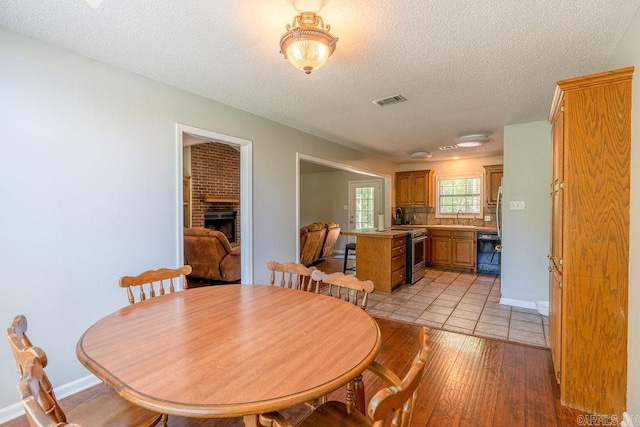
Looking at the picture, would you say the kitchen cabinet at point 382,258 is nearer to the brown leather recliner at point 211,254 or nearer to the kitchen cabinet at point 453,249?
the kitchen cabinet at point 453,249

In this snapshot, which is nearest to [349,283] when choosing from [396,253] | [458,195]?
[396,253]

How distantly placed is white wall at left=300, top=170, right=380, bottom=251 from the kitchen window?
184cm

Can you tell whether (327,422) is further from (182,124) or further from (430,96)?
(430,96)

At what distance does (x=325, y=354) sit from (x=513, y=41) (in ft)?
7.17

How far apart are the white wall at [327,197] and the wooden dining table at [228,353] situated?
6825 mm

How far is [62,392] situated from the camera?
2.01 m

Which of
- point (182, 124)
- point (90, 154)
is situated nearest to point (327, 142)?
point (182, 124)

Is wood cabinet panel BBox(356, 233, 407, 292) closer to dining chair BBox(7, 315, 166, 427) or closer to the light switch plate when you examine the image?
the light switch plate

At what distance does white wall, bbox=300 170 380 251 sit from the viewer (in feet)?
27.7

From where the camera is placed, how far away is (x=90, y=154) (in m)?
2.12

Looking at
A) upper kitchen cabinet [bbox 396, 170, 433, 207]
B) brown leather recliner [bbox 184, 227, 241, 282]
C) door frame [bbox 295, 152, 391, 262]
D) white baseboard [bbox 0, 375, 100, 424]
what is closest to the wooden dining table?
white baseboard [bbox 0, 375, 100, 424]

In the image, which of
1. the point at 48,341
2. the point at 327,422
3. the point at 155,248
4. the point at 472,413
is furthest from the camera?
the point at 155,248

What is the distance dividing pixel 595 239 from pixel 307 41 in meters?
1.98

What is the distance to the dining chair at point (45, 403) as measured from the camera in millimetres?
653
